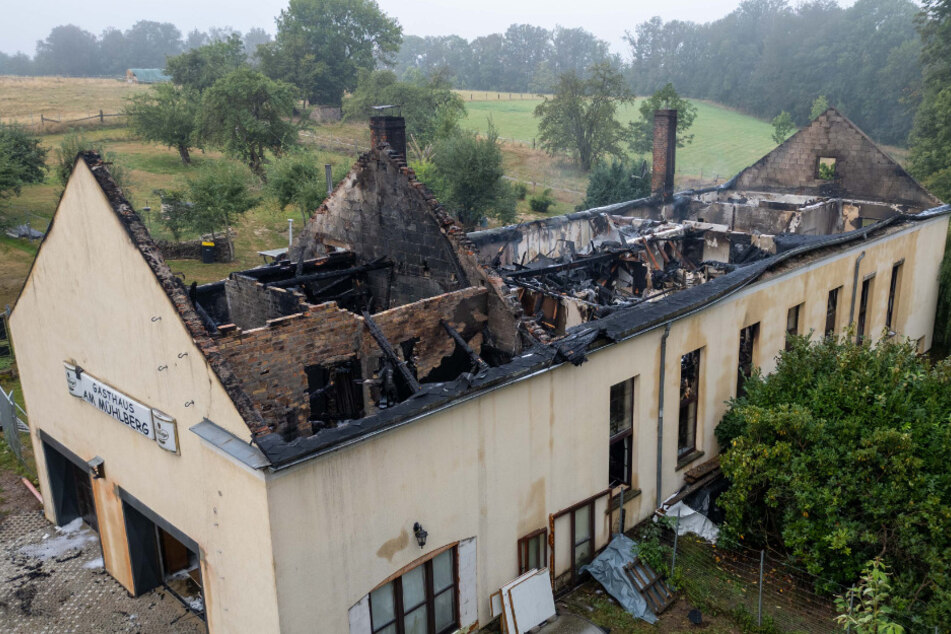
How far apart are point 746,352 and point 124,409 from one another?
11715 millimetres

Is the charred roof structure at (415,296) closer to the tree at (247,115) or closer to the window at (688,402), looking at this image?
the window at (688,402)

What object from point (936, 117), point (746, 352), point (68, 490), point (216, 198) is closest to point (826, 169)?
point (746, 352)

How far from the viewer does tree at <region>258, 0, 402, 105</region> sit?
7081 cm

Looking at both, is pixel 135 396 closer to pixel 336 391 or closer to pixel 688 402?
pixel 336 391

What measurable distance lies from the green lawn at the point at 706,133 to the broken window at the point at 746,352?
48.4 m

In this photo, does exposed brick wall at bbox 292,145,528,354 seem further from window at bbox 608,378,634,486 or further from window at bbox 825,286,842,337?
window at bbox 825,286,842,337

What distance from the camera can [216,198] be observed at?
113ft

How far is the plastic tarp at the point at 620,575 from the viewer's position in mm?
11227

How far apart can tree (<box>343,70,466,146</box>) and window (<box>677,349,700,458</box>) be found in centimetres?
4121

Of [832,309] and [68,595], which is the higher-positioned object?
[832,309]

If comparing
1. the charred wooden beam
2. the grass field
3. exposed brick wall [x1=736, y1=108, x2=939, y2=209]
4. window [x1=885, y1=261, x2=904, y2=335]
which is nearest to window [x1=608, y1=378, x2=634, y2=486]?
the charred wooden beam

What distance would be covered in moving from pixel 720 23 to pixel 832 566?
11351cm

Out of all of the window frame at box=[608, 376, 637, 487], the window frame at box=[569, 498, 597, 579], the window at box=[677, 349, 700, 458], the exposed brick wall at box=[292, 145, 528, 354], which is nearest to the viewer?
the window frame at box=[569, 498, 597, 579]

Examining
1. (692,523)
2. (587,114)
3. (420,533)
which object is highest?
(587,114)
